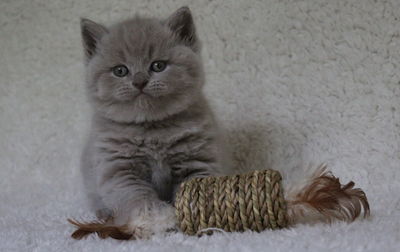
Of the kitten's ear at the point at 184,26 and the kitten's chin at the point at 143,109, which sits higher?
the kitten's ear at the point at 184,26

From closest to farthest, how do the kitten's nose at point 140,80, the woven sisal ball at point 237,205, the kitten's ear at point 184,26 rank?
the woven sisal ball at point 237,205 → the kitten's nose at point 140,80 → the kitten's ear at point 184,26

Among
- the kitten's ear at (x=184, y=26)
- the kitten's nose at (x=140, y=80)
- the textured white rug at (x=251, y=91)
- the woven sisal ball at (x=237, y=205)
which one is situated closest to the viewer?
the woven sisal ball at (x=237, y=205)

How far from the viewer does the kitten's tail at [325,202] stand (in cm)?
112

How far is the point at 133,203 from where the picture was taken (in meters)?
1.21

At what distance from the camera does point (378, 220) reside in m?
1.13

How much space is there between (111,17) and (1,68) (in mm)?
510

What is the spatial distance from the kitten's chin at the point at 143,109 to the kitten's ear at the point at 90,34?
19 centimetres

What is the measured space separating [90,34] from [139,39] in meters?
0.18

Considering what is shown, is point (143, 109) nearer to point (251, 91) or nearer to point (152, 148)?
point (152, 148)

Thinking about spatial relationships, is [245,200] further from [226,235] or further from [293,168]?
[293,168]

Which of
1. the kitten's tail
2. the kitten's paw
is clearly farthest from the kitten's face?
the kitten's tail

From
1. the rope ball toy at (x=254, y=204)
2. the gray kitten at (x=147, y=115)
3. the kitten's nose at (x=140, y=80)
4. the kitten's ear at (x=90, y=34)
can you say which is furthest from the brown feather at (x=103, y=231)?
the kitten's ear at (x=90, y=34)

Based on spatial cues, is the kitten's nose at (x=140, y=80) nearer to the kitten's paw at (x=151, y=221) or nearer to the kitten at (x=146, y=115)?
the kitten at (x=146, y=115)

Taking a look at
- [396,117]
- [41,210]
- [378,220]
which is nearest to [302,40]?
[396,117]
